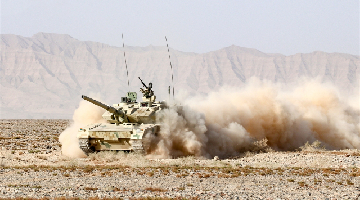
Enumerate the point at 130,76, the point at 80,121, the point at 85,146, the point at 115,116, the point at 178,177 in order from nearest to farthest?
the point at 178,177
the point at 85,146
the point at 115,116
the point at 80,121
the point at 130,76

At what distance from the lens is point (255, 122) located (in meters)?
33.5

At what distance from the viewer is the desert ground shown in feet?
52.2

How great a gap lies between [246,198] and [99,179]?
6206mm

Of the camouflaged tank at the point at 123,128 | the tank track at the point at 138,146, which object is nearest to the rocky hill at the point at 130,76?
the camouflaged tank at the point at 123,128

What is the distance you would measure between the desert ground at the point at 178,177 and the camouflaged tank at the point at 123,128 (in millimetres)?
567

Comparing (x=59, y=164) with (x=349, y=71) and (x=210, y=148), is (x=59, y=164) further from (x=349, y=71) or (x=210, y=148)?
(x=349, y=71)

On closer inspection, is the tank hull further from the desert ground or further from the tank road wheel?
the desert ground

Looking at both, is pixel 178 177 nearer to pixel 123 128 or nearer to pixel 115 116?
pixel 123 128

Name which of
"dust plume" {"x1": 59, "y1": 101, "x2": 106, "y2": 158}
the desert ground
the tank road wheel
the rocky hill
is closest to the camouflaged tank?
the tank road wheel

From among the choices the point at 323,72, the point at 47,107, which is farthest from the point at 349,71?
the point at 47,107

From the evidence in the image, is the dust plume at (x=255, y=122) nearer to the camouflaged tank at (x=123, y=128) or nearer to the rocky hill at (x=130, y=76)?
the camouflaged tank at (x=123, y=128)

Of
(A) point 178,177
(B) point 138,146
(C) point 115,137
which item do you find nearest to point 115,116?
(C) point 115,137

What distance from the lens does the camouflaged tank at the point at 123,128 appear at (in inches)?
992

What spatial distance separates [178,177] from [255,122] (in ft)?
48.8
